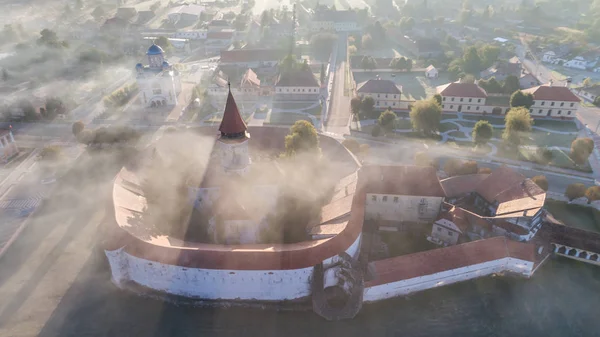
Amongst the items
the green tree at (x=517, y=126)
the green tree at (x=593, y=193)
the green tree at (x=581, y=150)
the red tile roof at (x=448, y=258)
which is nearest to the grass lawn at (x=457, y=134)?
the green tree at (x=517, y=126)

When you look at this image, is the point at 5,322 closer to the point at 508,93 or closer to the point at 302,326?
the point at 302,326

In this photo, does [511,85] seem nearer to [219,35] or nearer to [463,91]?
[463,91]

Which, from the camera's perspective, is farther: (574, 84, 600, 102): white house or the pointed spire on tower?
(574, 84, 600, 102): white house

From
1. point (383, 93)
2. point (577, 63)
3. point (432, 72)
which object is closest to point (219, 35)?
point (432, 72)

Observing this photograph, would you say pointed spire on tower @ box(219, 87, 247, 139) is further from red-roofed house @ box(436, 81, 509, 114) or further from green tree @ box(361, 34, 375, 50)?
green tree @ box(361, 34, 375, 50)

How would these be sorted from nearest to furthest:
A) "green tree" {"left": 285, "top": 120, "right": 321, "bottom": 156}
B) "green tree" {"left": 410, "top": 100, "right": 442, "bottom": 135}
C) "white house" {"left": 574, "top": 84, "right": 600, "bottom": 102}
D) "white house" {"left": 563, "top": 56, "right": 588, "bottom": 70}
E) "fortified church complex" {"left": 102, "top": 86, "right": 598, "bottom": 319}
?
"fortified church complex" {"left": 102, "top": 86, "right": 598, "bottom": 319}, "green tree" {"left": 285, "top": 120, "right": 321, "bottom": 156}, "green tree" {"left": 410, "top": 100, "right": 442, "bottom": 135}, "white house" {"left": 574, "top": 84, "right": 600, "bottom": 102}, "white house" {"left": 563, "top": 56, "right": 588, "bottom": 70}

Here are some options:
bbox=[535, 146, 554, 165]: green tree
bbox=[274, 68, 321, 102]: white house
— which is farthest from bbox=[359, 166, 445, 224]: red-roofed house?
bbox=[274, 68, 321, 102]: white house

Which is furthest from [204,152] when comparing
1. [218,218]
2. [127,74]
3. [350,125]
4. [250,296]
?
[127,74]
